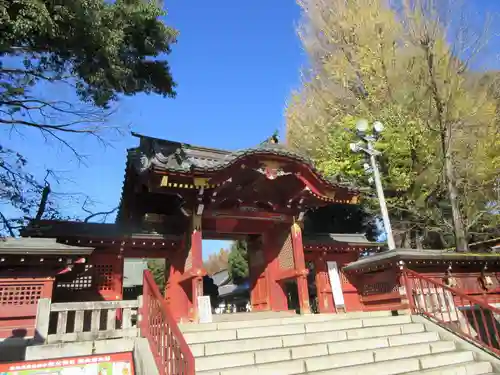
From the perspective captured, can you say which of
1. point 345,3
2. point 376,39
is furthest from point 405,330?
point 345,3

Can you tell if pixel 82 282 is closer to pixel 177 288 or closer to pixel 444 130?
pixel 177 288

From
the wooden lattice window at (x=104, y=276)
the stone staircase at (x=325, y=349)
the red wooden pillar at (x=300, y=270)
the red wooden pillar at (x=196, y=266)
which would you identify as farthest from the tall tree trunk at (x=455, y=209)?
the wooden lattice window at (x=104, y=276)

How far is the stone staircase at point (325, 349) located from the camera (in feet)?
17.6

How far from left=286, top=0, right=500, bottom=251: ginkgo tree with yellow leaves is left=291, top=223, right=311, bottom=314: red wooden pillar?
6.75 meters

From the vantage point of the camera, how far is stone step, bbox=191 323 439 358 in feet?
18.5

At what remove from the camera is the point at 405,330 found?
7.21 meters

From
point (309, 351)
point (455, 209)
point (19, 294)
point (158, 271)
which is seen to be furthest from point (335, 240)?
point (158, 271)

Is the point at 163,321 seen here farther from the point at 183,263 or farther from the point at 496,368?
the point at 496,368

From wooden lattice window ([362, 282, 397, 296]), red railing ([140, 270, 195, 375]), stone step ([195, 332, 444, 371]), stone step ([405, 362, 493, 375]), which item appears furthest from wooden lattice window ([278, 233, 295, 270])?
red railing ([140, 270, 195, 375])

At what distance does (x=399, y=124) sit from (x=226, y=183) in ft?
33.0

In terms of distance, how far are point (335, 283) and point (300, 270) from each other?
10.8ft

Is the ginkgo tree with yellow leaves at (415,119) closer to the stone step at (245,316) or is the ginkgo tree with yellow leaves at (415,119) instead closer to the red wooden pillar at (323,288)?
the red wooden pillar at (323,288)

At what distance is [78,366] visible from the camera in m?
5.47

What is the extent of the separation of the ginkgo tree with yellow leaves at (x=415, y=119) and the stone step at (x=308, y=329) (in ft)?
23.5
